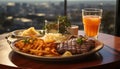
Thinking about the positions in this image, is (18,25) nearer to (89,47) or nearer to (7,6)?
(7,6)

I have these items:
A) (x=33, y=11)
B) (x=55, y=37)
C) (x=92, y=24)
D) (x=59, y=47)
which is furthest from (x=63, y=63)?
(x=33, y=11)

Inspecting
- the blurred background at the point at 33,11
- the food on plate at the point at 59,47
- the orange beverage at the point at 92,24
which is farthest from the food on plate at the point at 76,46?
the blurred background at the point at 33,11

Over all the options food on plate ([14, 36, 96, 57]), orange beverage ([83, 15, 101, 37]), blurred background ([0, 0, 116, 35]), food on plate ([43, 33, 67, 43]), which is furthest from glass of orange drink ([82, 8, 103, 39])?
blurred background ([0, 0, 116, 35])

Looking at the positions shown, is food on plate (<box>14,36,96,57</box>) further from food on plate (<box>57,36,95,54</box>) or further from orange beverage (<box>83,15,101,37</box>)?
orange beverage (<box>83,15,101,37</box>)

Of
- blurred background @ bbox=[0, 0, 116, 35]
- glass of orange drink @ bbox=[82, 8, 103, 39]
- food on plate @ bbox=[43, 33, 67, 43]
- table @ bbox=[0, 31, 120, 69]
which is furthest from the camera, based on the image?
Answer: blurred background @ bbox=[0, 0, 116, 35]

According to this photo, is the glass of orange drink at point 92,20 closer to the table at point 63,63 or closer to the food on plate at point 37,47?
the table at point 63,63

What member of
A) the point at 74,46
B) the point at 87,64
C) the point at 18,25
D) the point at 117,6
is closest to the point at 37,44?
the point at 74,46

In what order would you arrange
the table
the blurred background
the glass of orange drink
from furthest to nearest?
the blurred background, the glass of orange drink, the table
